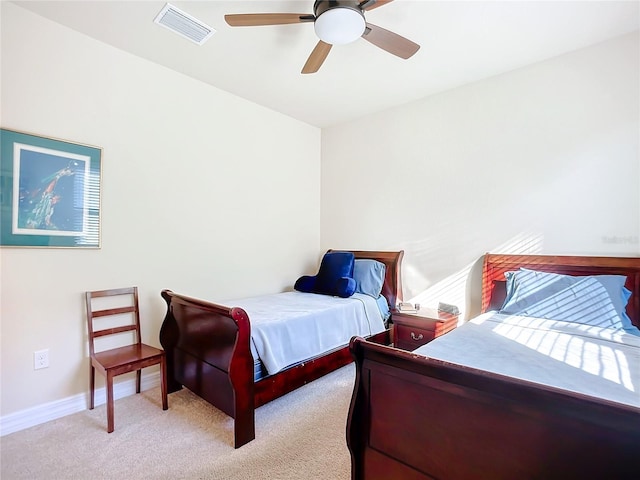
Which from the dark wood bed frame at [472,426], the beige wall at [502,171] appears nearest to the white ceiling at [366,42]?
the beige wall at [502,171]

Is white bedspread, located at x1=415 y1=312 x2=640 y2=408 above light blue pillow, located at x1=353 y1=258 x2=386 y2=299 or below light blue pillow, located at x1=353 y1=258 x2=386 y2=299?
below

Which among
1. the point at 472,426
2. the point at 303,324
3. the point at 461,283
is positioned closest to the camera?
the point at 472,426

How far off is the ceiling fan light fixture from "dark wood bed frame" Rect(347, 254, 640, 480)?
181 centimetres

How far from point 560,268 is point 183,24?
3.51 m

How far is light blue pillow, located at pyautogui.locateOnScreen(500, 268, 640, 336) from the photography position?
2.08 metres

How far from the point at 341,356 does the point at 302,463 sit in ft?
3.56

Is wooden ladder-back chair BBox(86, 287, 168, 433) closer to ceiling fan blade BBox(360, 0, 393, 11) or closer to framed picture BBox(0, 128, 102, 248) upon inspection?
framed picture BBox(0, 128, 102, 248)

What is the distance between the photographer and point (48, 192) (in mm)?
2295

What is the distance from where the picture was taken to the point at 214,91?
3.29 meters

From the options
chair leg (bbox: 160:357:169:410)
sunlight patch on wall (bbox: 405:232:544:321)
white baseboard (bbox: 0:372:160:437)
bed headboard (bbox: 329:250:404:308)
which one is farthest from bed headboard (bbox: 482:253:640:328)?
white baseboard (bbox: 0:372:160:437)

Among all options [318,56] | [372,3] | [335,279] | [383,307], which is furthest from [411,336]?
[372,3]

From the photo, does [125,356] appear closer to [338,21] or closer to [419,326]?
[419,326]

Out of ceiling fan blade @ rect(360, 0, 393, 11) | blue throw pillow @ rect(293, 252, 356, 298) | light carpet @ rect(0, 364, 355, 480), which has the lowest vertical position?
light carpet @ rect(0, 364, 355, 480)

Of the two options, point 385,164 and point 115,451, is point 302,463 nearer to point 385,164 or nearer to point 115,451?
point 115,451
